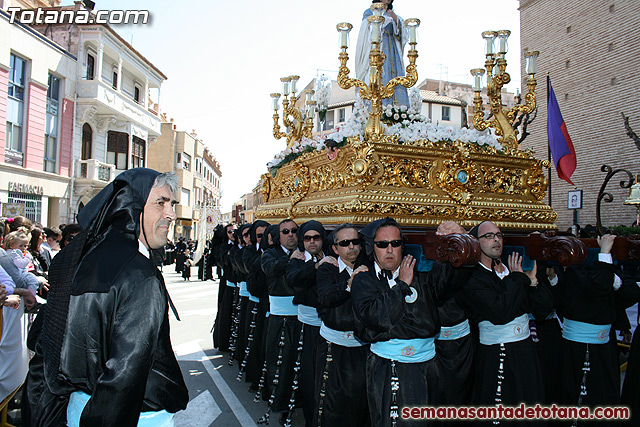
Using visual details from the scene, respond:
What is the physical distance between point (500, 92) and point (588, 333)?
308 cm

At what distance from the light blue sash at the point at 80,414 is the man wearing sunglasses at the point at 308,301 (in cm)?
228

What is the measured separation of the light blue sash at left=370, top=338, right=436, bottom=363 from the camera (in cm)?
313

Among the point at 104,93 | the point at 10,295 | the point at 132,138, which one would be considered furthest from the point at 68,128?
the point at 10,295

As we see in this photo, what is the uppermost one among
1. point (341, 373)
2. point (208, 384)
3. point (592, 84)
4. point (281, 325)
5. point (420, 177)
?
point (592, 84)

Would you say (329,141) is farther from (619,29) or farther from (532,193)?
(619,29)

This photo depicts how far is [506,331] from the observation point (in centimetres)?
357

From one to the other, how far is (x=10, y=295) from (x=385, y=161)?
3847 millimetres

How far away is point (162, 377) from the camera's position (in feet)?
6.53

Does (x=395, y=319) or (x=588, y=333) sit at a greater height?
(x=395, y=319)

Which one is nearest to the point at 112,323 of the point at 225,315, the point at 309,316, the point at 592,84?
the point at 309,316

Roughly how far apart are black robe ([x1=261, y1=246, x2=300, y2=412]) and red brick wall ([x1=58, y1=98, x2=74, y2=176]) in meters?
18.0

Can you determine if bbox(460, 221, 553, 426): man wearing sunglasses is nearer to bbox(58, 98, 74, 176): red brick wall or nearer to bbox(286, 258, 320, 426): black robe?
bbox(286, 258, 320, 426): black robe

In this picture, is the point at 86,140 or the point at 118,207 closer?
the point at 118,207

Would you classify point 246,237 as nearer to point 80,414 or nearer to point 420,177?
point 420,177
